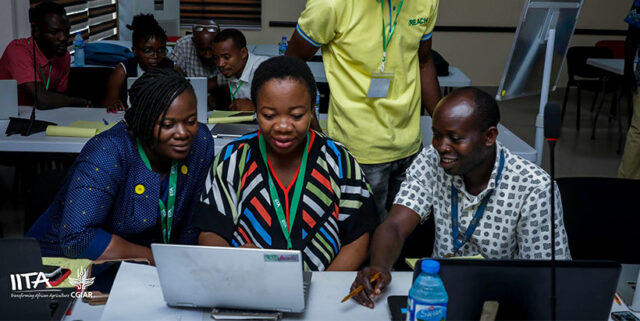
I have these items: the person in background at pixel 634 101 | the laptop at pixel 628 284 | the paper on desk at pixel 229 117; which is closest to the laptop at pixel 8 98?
the paper on desk at pixel 229 117

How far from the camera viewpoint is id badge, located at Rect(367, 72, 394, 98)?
7.97 ft

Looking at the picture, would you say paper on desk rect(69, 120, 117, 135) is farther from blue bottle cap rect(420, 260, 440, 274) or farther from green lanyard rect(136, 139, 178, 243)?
blue bottle cap rect(420, 260, 440, 274)

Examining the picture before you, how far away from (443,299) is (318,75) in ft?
11.3

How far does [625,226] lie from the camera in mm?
2045

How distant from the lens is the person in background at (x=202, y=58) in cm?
406

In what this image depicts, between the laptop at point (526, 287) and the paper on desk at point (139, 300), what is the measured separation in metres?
0.57

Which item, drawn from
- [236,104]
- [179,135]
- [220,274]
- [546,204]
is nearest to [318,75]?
[236,104]

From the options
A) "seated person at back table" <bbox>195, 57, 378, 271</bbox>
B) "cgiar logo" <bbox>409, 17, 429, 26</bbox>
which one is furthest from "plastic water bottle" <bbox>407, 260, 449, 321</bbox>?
"cgiar logo" <bbox>409, 17, 429, 26</bbox>

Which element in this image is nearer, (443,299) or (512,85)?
(443,299)

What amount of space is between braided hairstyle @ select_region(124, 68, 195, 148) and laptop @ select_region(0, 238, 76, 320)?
0.71 metres

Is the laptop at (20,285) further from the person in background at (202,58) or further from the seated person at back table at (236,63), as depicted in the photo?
the person in background at (202,58)

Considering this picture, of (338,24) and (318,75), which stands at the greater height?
(338,24)

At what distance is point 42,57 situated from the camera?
3.93 m

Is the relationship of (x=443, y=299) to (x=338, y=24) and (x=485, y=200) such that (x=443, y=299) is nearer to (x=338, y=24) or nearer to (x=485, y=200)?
(x=485, y=200)
